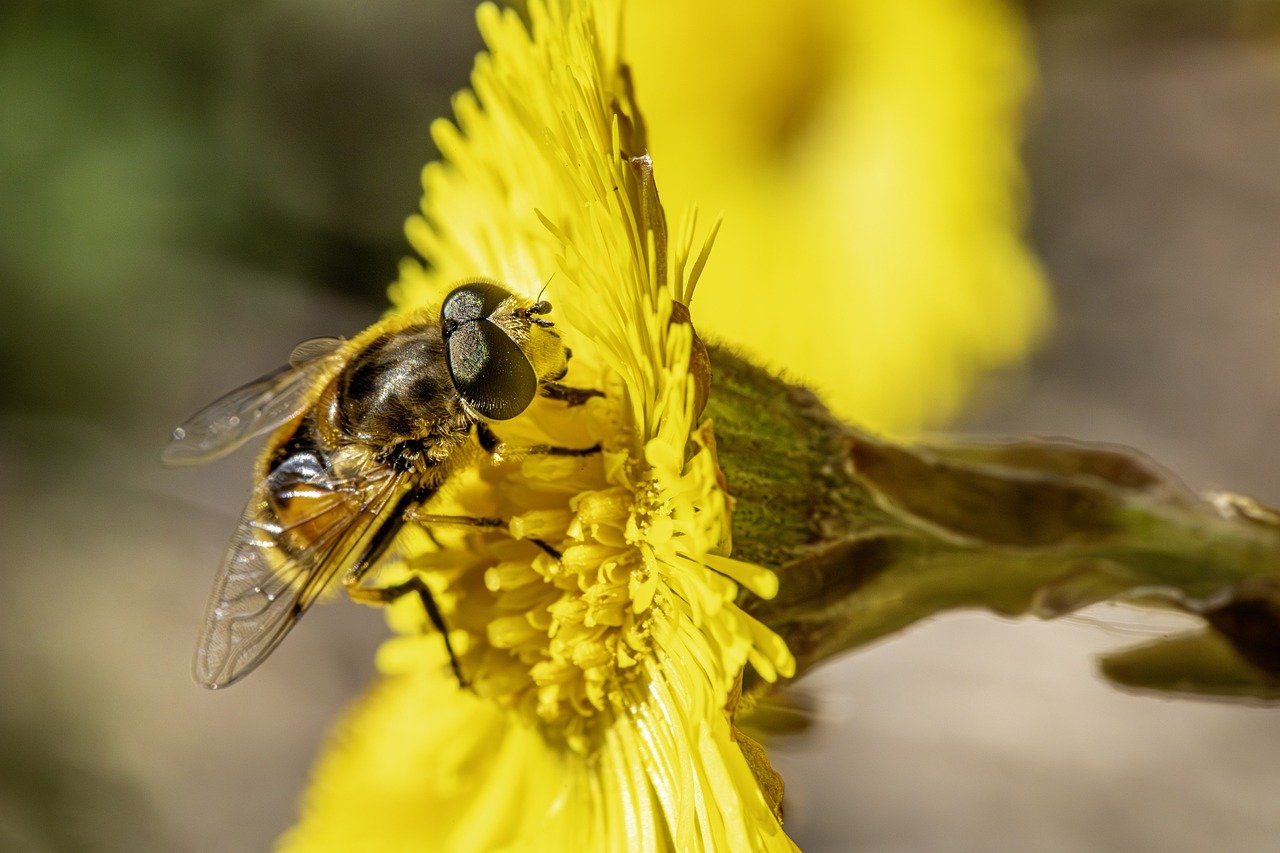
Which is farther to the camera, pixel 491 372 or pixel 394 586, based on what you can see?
pixel 394 586

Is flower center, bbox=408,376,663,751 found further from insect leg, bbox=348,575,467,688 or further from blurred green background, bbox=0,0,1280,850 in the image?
blurred green background, bbox=0,0,1280,850

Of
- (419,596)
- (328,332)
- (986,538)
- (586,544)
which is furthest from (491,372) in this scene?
(328,332)

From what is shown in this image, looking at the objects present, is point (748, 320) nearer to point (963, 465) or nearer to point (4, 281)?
point (963, 465)

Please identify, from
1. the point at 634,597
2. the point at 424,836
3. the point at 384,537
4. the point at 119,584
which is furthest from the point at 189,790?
the point at 634,597

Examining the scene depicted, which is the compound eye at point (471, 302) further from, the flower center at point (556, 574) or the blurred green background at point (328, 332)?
the blurred green background at point (328, 332)

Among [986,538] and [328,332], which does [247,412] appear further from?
[328,332]
